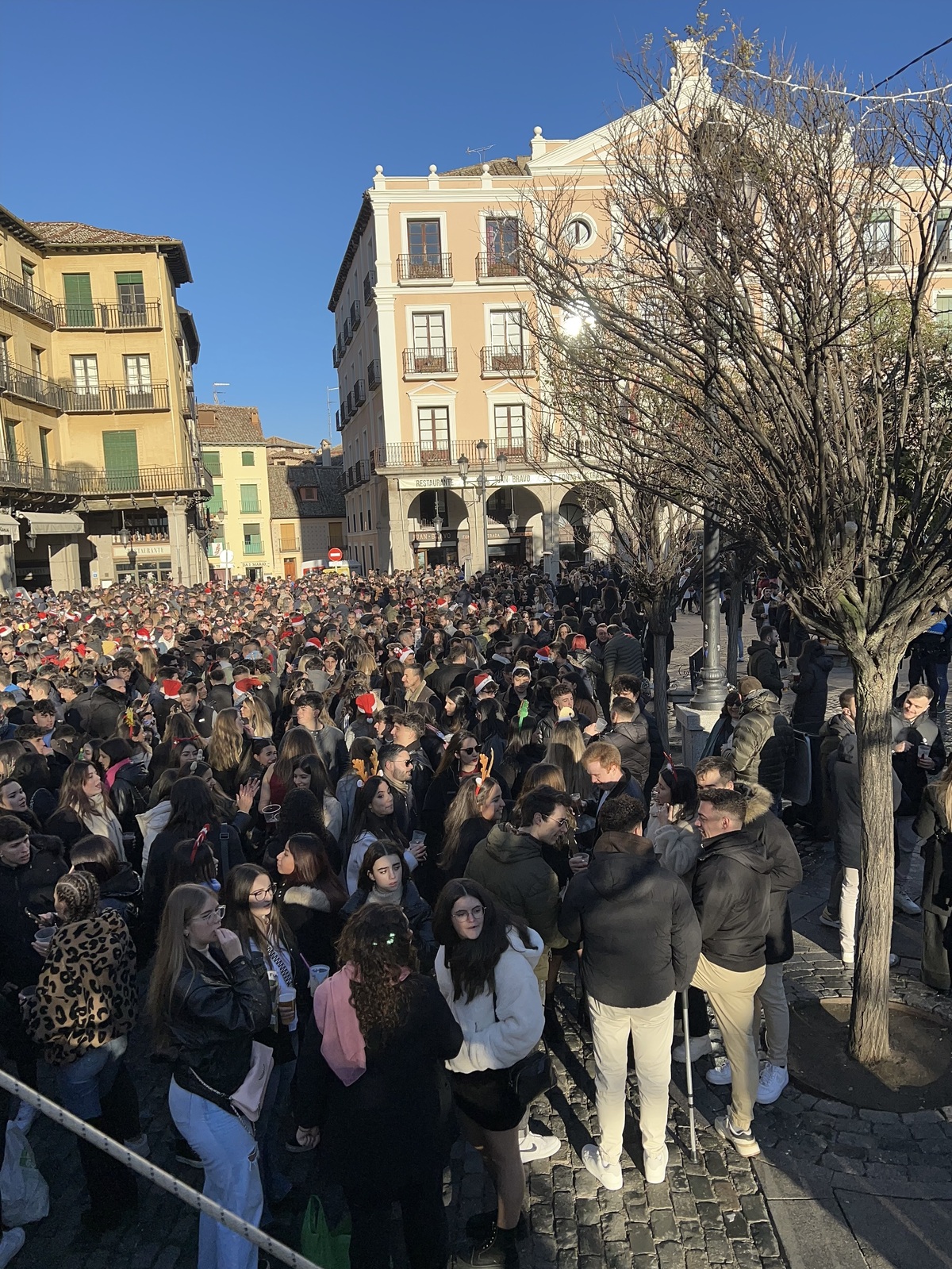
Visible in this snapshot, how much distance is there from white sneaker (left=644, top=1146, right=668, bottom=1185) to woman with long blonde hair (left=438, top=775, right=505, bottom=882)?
1600mm

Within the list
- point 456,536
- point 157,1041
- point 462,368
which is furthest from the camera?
point 456,536

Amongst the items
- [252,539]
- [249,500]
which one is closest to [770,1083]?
[252,539]

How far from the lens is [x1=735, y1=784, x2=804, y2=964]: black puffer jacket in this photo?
13.8 feet

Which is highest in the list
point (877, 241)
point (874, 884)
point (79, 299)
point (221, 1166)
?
point (79, 299)

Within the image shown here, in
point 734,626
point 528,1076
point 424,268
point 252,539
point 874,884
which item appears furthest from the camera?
point 252,539

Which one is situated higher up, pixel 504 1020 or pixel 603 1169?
pixel 504 1020

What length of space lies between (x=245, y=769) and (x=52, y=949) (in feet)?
10.1

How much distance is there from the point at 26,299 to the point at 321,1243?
1358 inches

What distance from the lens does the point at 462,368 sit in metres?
33.1

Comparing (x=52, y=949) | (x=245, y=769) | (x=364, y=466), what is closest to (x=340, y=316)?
(x=364, y=466)

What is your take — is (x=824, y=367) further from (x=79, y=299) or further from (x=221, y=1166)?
(x=79, y=299)

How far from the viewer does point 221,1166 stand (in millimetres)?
3188

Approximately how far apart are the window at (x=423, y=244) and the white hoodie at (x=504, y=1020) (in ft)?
107

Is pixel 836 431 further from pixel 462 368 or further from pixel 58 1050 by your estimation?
pixel 462 368
